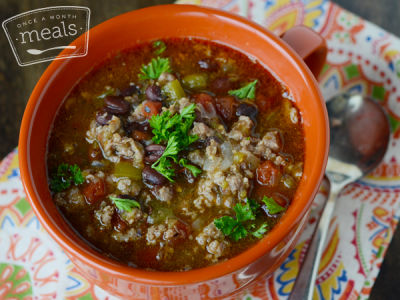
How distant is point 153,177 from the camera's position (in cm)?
305

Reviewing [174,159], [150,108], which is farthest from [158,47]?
[174,159]

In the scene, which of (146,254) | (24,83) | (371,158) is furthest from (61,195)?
(371,158)

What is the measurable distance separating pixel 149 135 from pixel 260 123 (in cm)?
73

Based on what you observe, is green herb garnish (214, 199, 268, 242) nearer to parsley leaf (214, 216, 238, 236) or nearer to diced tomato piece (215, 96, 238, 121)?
parsley leaf (214, 216, 238, 236)

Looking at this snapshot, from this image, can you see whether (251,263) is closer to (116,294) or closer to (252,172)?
(252,172)

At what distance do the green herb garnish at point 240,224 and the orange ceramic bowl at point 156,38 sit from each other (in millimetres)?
166

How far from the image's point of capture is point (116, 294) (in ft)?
10.4

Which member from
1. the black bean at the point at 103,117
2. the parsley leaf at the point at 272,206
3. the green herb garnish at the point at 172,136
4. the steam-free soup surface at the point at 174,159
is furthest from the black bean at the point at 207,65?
the parsley leaf at the point at 272,206

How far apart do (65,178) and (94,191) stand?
0.72 feet

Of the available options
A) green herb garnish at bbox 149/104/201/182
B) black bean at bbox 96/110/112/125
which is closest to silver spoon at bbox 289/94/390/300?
green herb garnish at bbox 149/104/201/182

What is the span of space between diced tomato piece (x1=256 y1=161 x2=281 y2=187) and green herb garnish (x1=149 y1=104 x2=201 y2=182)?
38 centimetres

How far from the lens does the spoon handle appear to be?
3.35m

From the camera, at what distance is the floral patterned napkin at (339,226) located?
3.48 meters

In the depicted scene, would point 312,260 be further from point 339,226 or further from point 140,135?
point 140,135
